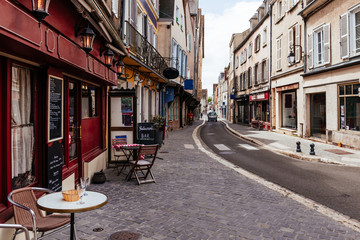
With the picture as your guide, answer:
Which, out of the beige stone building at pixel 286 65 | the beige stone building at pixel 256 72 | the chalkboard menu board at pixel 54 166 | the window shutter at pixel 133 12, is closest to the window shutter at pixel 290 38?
the beige stone building at pixel 286 65

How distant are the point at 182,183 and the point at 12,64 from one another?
4525 millimetres

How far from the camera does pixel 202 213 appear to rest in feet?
16.4

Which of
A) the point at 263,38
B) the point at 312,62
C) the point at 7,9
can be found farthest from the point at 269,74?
the point at 7,9

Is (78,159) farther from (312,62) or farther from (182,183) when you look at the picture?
(312,62)

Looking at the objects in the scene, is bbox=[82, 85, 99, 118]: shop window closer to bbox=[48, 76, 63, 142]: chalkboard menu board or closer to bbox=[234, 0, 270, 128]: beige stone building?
bbox=[48, 76, 63, 142]: chalkboard menu board

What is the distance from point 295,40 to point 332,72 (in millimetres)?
5279

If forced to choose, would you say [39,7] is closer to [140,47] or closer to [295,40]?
[140,47]

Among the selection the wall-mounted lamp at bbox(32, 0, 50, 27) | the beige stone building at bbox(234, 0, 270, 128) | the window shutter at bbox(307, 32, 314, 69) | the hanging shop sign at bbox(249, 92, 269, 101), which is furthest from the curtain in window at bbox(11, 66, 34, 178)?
the hanging shop sign at bbox(249, 92, 269, 101)

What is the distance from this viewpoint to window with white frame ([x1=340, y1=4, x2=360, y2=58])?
40.7 ft

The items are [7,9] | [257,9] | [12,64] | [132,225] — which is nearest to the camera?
[7,9]

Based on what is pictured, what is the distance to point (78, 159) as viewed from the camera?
6.75m

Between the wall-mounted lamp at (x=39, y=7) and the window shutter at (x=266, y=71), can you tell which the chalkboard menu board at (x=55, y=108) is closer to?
the wall-mounted lamp at (x=39, y=7)

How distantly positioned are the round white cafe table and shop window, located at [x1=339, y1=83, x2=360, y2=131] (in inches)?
487

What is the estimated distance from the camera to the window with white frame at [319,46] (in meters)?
14.7
